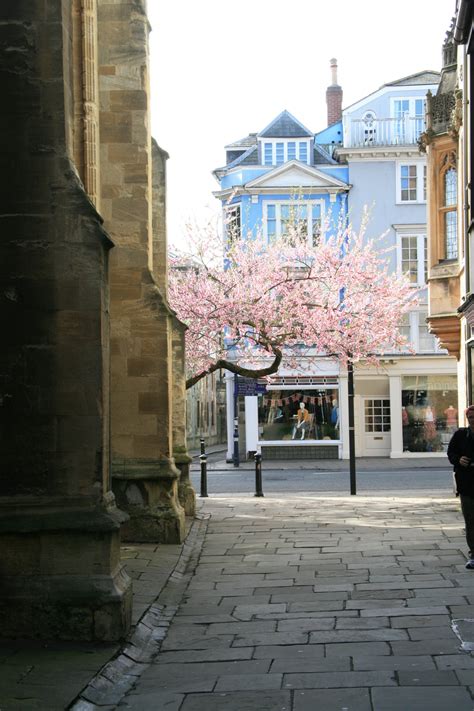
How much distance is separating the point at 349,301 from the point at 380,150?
1300 centimetres

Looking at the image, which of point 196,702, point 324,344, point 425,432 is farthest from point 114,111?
point 425,432

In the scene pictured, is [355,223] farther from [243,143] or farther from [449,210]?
[449,210]

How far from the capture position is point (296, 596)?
9750 mm

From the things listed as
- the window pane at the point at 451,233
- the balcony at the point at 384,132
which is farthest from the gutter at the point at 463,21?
the balcony at the point at 384,132

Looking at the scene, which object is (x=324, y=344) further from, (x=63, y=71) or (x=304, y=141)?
(x=63, y=71)

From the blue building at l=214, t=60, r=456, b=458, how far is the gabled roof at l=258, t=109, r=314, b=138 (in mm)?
41

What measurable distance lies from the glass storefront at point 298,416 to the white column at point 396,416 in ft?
6.92

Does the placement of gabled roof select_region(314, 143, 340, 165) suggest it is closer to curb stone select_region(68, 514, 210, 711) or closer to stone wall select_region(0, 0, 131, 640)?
Answer: curb stone select_region(68, 514, 210, 711)

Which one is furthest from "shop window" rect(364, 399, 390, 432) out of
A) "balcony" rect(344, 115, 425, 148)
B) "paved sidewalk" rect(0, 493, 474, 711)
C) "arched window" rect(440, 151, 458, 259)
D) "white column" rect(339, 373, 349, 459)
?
"paved sidewalk" rect(0, 493, 474, 711)

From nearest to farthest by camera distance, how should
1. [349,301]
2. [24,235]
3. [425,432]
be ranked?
[24,235] < [349,301] < [425,432]

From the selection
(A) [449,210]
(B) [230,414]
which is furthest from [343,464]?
(A) [449,210]

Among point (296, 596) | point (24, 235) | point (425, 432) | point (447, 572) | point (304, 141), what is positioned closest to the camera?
point (24, 235)

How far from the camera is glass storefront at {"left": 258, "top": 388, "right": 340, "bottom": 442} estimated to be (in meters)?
41.2

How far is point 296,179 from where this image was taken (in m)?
42.8
